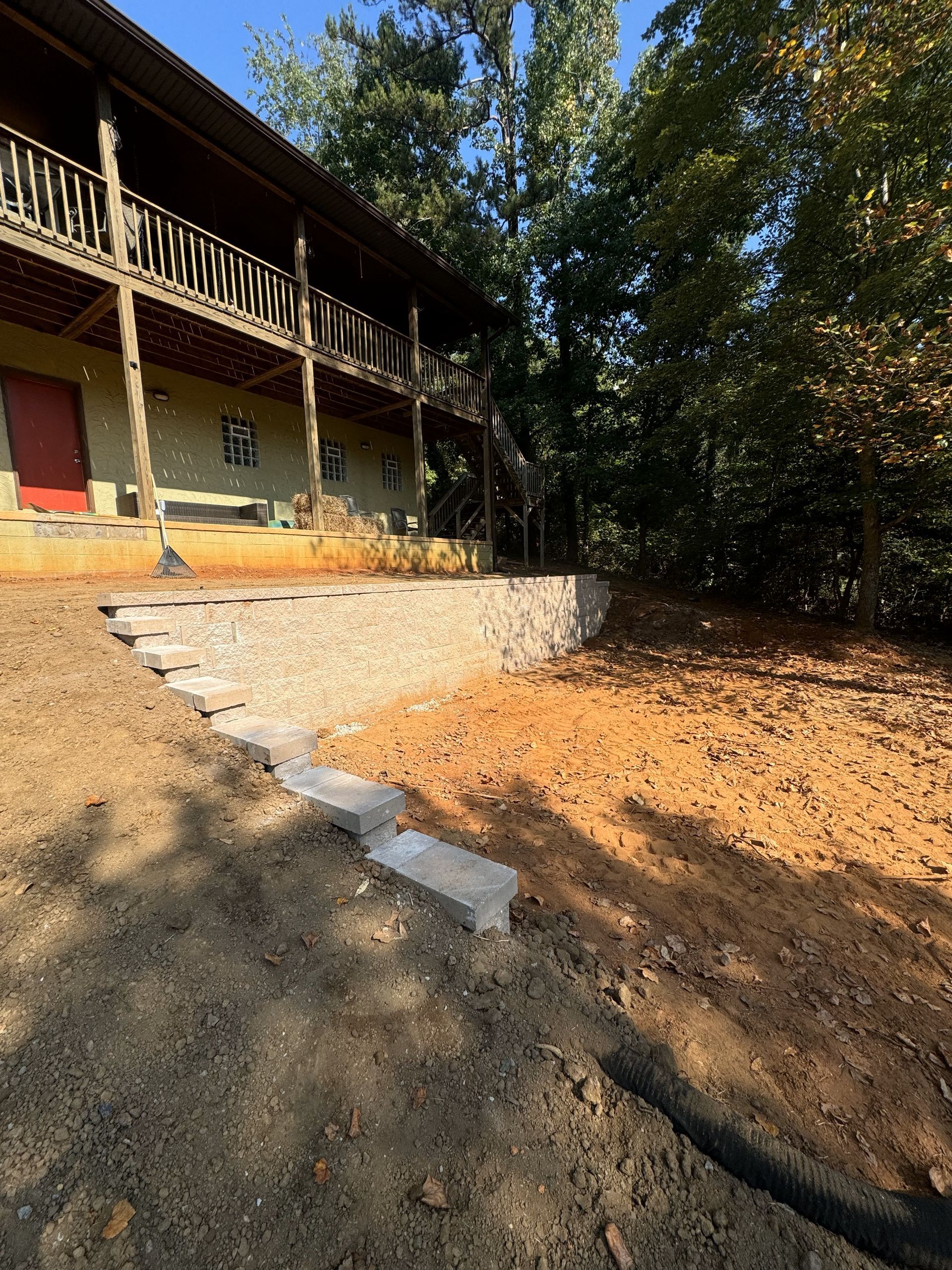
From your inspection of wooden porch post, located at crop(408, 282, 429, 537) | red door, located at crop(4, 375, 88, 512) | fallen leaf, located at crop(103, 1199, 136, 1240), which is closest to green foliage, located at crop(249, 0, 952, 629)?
wooden porch post, located at crop(408, 282, 429, 537)

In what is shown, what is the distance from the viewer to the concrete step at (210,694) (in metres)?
2.93

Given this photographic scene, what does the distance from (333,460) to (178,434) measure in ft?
11.2

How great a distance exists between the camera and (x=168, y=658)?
3223 mm

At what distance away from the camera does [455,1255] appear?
3.58ft

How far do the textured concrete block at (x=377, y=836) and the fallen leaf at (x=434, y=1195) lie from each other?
42.6 inches

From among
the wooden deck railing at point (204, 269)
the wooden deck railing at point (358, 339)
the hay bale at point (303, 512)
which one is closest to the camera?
the wooden deck railing at point (204, 269)

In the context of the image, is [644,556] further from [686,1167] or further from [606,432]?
[686,1167]

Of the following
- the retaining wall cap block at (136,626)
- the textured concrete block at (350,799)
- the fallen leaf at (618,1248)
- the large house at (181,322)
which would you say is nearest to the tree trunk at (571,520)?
the large house at (181,322)

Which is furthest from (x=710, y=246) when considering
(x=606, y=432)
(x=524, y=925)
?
(x=524, y=925)

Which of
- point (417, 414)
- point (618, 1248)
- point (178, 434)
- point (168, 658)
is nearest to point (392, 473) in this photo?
point (417, 414)

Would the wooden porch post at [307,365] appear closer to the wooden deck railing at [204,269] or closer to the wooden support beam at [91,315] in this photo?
the wooden deck railing at [204,269]

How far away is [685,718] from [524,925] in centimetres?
394

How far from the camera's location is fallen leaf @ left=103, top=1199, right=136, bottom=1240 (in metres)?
1.04

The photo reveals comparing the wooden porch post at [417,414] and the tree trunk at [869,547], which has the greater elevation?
the wooden porch post at [417,414]
